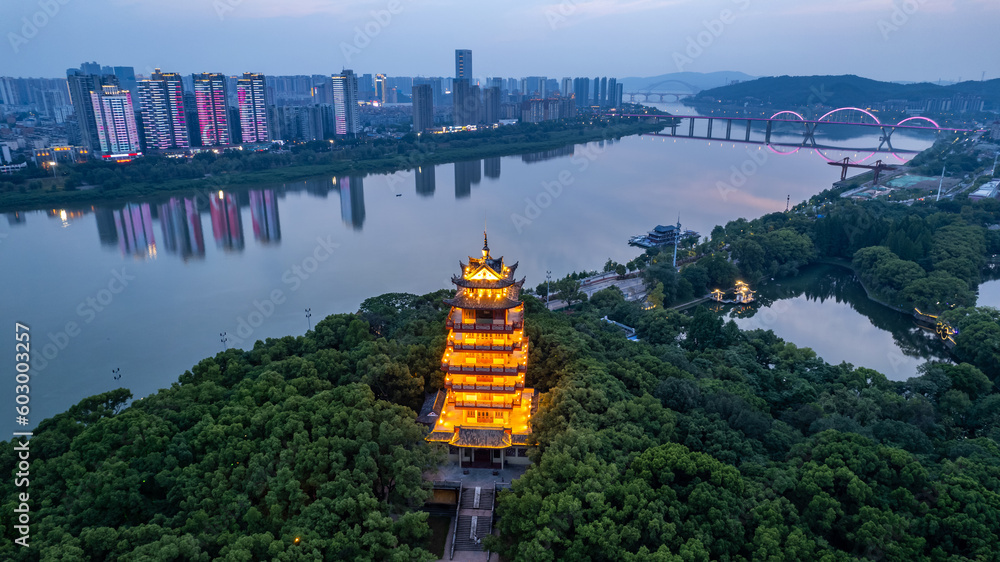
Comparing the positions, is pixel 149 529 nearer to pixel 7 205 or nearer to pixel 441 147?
pixel 7 205

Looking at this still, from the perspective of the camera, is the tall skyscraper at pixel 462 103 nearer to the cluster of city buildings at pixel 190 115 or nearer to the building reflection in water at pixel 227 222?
the cluster of city buildings at pixel 190 115

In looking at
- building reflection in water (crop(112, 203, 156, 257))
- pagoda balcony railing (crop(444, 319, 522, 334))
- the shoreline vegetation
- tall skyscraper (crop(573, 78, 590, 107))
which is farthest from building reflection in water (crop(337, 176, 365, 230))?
tall skyscraper (crop(573, 78, 590, 107))

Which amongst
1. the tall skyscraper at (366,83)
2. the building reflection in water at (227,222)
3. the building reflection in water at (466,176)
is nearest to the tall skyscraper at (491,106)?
the building reflection in water at (466,176)

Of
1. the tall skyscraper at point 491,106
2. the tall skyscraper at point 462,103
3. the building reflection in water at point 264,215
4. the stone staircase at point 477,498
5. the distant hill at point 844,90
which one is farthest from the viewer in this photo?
the distant hill at point 844,90

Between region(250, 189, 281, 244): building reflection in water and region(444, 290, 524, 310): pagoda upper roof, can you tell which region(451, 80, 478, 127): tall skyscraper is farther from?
region(444, 290, 524, 310): pagoda upper roof

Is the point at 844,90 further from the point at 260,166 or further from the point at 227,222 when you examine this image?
the point at 227,222
